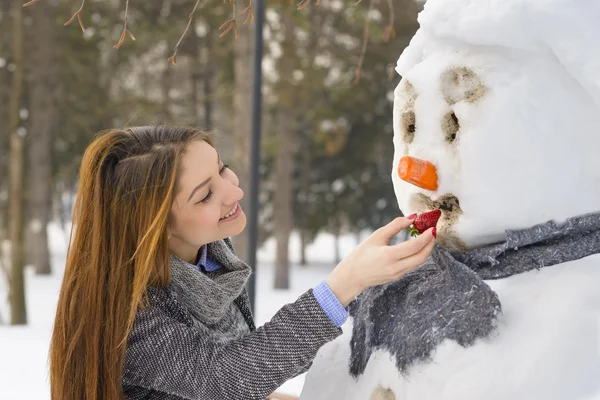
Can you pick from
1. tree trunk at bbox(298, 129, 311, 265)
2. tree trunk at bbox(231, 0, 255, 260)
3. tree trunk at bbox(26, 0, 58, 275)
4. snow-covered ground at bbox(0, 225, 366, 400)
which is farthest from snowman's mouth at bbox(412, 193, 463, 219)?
tree trunk at bbox(298, 129, 311, 265)

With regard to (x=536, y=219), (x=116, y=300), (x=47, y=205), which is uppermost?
(x=536, y=219)

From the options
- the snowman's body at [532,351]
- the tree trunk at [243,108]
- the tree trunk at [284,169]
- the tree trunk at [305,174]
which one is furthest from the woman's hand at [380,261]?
the tree trunk at [305,174]

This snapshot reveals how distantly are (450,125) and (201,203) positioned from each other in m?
0.51

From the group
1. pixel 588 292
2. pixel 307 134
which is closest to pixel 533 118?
pixel 588 292

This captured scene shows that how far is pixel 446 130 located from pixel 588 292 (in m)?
0.35

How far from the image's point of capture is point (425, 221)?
46.6 inches

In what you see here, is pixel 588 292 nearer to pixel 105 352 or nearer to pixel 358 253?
pixel 358 253

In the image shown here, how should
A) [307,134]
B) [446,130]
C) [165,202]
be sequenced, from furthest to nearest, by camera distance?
[307,134], [165,202], [446,130]

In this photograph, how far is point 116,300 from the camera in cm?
128

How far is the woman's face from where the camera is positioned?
4.38 feet

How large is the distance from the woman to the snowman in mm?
99

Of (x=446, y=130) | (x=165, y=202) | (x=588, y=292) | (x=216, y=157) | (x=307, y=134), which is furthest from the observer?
(x=307, y=134)

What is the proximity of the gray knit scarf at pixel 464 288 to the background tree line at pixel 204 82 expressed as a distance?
4747mm

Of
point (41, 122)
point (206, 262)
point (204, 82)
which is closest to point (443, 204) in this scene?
point (206, 262)
